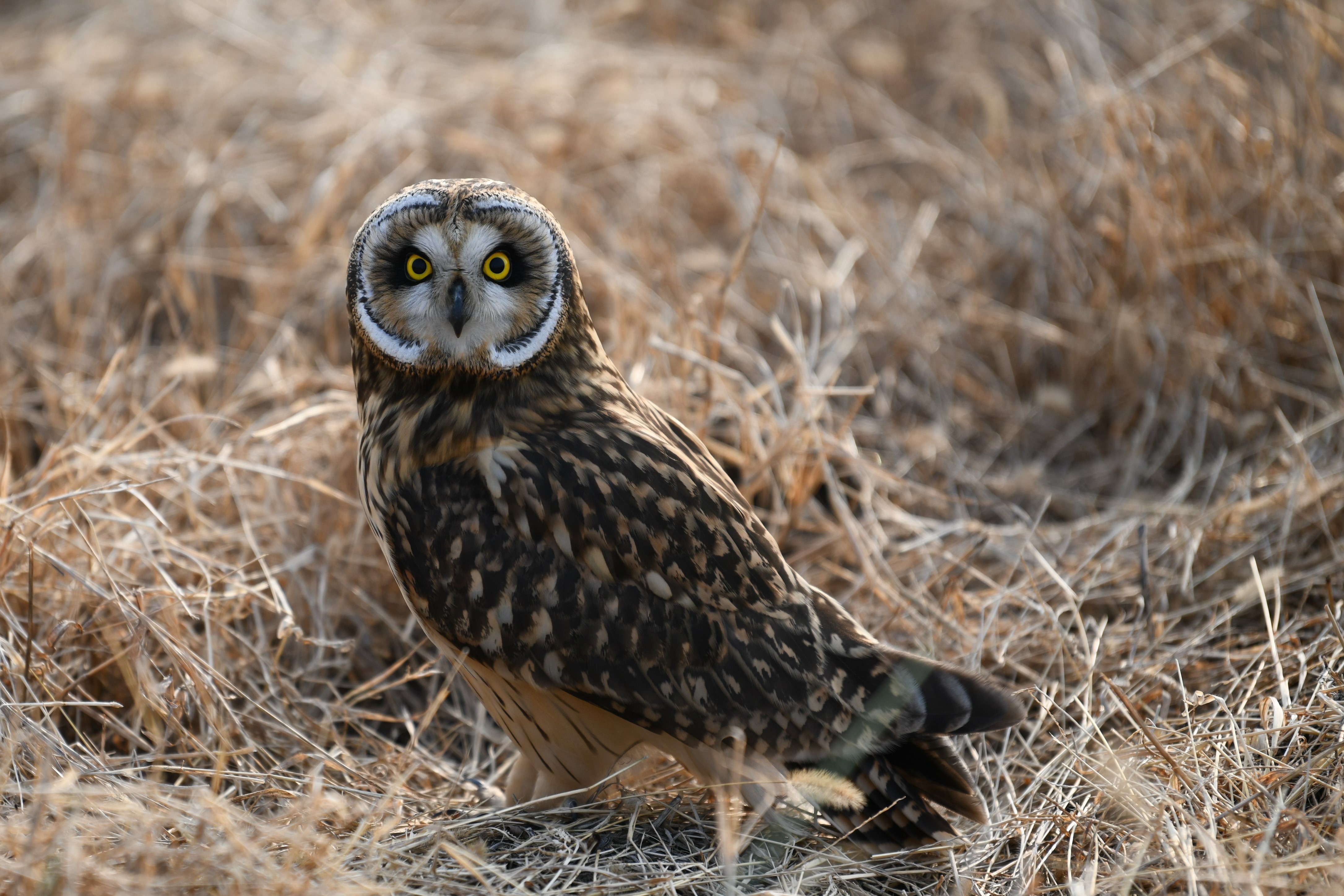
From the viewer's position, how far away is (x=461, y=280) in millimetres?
2383

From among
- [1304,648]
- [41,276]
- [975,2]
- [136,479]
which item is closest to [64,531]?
[136,479]

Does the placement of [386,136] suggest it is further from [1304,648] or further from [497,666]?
[1304,648]

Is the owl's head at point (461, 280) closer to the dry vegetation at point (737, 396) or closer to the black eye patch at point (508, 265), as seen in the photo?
the black eye patch at point (508, 265)

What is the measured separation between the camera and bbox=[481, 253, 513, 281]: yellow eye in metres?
2.42

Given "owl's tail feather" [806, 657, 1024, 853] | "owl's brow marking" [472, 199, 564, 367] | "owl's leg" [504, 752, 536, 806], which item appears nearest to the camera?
"owl's tail feather" [806, 657, 1024, 853]

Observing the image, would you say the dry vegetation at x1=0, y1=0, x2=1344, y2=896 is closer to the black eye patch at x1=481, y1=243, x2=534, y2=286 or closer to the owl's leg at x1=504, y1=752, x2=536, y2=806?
the owl's leg at x1=504, y1=752, x2=536, y2=806

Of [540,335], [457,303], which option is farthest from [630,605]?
[457,303]

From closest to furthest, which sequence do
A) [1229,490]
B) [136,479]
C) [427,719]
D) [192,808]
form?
[192,808] → [427,719] → [136,479] → [1229,490]

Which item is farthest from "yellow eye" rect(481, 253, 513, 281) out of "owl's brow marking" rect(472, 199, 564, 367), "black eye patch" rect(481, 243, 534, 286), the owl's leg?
the owl's leg

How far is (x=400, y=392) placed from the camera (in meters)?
2.60

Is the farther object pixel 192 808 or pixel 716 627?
pixel 716 627

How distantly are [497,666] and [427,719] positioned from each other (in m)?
0.23

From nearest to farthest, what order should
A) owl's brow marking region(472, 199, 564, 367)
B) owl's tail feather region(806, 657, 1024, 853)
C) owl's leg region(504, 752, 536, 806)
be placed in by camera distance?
owl's tail feather region(806, 657, 1024, 853), owl's brow marking region(472, 199, 564, 367), owl's leg region(504, 752, 536, 806)

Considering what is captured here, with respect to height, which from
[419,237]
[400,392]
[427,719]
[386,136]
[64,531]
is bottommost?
[427,719]
